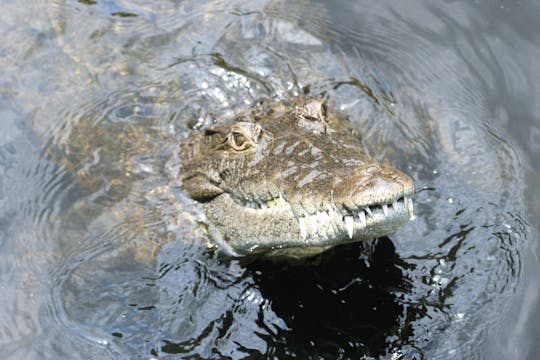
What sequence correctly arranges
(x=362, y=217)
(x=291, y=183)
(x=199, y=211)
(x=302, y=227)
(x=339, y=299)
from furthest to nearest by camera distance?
(x=199, y=211) → (x=339, y=299) → (x=291, y=183) → (x=302, y=227) → (x=362, y=217)

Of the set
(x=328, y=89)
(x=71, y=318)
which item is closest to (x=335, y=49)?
(x=328, y=89)

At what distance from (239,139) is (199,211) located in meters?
0.73

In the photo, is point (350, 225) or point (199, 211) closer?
point (350, 225)

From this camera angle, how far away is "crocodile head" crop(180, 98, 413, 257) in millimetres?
4043

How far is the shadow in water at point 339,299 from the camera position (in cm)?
479

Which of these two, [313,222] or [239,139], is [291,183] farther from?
[239,139]

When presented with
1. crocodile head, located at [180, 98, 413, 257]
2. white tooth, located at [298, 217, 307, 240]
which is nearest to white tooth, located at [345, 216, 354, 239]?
crocodile head, located at [180, 98, 413, 257]

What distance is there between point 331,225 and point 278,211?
52 centimetres

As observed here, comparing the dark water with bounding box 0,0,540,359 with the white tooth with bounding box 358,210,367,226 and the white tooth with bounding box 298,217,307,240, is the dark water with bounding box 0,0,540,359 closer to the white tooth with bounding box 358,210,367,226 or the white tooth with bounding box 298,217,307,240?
the white tooth with bounding box 298,217,307,240

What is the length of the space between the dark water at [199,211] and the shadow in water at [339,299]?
0.6 inches

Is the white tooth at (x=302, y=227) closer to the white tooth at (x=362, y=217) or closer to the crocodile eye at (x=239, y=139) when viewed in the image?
the white tooth at (x=362, y=217)

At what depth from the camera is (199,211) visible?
5.48 m

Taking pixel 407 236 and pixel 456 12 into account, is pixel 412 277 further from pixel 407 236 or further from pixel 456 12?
pixel 456 12

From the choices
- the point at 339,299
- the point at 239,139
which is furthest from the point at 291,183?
the point at 339,299
